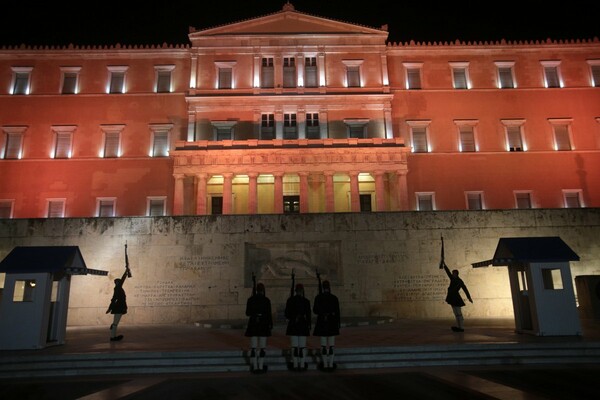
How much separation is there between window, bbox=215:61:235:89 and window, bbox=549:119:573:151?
28.0 metres

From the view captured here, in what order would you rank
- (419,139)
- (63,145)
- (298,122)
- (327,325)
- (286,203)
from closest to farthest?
(327,325), (286,203), (63,145), (298,122), (419,139)

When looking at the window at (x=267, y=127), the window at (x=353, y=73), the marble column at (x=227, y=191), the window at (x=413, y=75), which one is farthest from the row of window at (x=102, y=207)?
the window at (x=413, y=75)

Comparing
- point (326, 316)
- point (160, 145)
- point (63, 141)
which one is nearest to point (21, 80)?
point (63, 141)

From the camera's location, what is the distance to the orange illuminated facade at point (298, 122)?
→ 119 feet

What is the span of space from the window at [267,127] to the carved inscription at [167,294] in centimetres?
2057

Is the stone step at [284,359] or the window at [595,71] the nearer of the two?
the stone step at [284,359]

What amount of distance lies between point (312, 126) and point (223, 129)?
752 centimetres

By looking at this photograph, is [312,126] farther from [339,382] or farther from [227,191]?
[339,382]

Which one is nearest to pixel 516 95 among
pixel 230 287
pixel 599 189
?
pixel 599 189

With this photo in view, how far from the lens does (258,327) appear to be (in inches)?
393

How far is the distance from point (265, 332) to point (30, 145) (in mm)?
35954

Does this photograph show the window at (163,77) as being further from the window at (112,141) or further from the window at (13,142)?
the window at (13,142)

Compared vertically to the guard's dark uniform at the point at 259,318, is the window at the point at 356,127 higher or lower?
higher

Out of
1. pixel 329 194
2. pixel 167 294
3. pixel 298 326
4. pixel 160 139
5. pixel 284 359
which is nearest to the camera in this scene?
pixel 298 326
